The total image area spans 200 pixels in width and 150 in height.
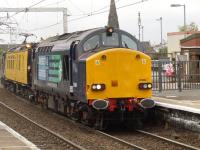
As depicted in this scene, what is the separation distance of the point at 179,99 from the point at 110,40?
5517mm

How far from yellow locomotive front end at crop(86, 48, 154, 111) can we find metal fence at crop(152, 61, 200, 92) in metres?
8.88

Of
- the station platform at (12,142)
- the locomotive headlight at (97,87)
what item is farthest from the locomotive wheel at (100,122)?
the station platform at (12,142)

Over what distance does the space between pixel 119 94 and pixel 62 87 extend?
2904 millimetres

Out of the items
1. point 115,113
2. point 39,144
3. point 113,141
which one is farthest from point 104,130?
point 39,144

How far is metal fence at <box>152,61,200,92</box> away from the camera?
25.5m

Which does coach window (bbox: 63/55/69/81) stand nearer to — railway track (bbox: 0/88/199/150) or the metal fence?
railway track (bbox: 0/88/199/150)

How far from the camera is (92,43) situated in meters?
17.0

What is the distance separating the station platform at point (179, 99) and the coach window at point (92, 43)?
9.32 ft

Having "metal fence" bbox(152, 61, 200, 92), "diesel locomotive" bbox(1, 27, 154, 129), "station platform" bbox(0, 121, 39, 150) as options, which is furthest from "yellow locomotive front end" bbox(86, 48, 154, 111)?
A: "metal fence" bbox(152, 61, 200, 92)

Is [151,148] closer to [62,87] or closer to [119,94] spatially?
[119,94]

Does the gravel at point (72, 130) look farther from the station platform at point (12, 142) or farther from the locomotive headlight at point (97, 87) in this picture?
the station platform at point (12, 142)

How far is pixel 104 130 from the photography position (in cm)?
1706

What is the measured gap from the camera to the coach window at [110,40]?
17.1m

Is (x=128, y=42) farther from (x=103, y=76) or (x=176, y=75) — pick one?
(x=176, y=75)
